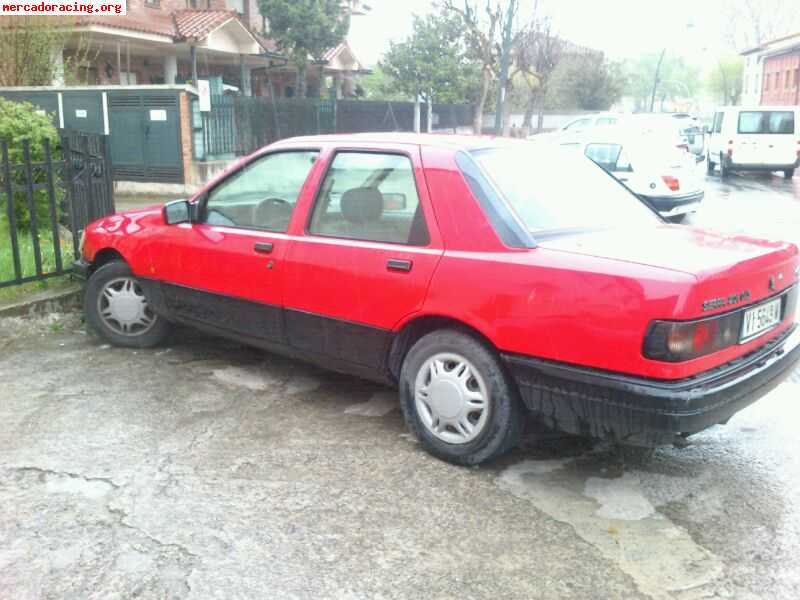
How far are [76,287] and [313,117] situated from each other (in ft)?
59.8

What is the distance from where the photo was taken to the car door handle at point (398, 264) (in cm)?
412

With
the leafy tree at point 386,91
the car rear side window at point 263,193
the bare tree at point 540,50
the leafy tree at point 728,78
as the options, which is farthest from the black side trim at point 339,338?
the leafy tree at point 728,78

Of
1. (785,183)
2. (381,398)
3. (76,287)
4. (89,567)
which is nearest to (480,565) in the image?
(89,567)

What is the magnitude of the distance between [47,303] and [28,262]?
2.84ft

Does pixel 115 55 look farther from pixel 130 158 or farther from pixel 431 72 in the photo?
pixel 431 72

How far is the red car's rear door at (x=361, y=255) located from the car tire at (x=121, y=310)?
1.52 m

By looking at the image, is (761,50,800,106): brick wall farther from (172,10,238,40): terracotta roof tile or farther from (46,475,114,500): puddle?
(46,475,114,500): puddle

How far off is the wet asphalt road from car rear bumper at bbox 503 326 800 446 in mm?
391

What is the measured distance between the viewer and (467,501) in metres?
3.71

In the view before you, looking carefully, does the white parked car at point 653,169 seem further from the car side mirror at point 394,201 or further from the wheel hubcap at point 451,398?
the wheel hubcap at point 451,398

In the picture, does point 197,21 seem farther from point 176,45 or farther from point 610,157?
point 610,157

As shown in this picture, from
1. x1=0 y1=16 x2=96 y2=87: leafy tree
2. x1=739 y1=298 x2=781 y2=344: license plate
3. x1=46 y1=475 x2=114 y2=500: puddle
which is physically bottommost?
x1=46 y1=475 x2=114 y2=500: puddle

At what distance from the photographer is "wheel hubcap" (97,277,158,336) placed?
18.9 feet

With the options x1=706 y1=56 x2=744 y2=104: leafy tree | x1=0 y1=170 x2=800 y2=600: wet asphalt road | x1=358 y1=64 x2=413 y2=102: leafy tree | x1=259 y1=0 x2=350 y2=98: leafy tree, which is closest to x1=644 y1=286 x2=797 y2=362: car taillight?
x1=0 y1=170 x2=800 y2=600: wet asphalt road
